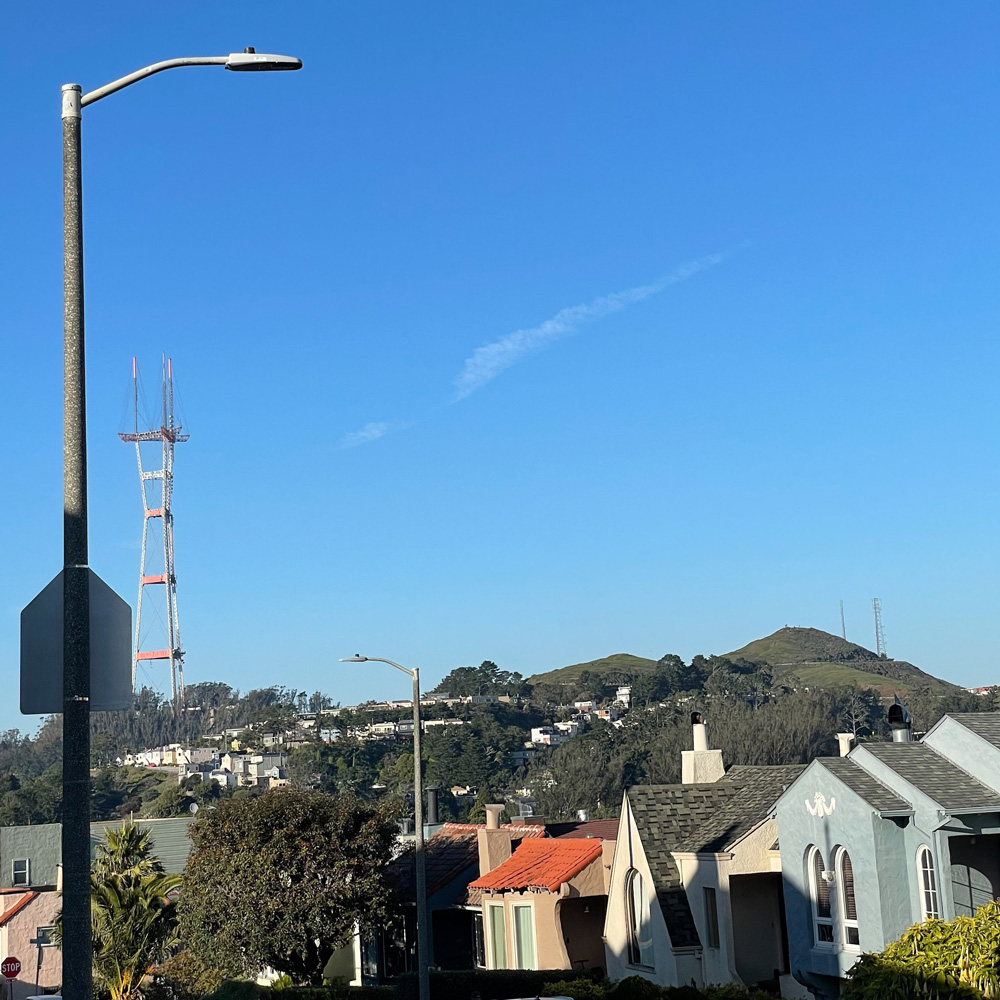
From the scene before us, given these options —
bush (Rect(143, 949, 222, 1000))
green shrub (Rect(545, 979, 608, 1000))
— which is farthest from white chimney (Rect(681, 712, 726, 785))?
bush (Rect(143, 949, 222, 1000))

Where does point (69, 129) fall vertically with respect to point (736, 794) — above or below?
above

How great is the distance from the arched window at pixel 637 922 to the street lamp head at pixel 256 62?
86.3ft

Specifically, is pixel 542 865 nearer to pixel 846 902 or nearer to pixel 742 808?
pixel 742 808

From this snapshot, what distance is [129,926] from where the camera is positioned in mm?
44750

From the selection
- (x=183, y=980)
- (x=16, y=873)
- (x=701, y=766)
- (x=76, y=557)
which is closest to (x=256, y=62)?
(x=76, y=557)

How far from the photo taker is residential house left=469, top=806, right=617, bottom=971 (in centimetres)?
3709

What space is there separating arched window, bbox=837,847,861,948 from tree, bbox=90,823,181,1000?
26.1 meters

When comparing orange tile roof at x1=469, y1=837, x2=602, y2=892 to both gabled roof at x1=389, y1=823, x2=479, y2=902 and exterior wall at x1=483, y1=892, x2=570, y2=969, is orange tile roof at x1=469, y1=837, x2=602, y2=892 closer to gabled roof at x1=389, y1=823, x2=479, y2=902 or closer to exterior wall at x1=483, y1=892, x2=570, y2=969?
exterior wall at x1=483, y1=892, x2=570, y2=969

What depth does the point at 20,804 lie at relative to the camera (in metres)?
129

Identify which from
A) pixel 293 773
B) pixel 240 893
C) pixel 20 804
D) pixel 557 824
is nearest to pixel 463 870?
pixel 557 824

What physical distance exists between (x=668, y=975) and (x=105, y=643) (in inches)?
974

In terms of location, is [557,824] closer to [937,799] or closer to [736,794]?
[736,794]

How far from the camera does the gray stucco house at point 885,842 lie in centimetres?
2486

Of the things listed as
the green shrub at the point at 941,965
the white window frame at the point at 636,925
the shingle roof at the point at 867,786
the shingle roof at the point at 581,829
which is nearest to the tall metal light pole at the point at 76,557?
the green shrub at the point at 941,965
